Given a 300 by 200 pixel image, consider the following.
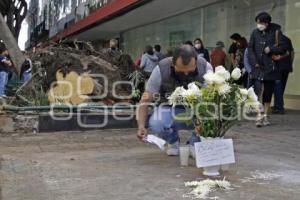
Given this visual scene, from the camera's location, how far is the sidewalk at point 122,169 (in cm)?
493

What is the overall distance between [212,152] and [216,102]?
467 mm

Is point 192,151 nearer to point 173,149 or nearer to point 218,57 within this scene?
point 173,149

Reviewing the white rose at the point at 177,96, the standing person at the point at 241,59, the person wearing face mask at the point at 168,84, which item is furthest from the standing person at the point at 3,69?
the white rose at the point at 177,96

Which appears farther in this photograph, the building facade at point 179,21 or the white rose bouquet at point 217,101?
the building facade at point 179,21

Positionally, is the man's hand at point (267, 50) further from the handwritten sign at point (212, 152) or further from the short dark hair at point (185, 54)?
the handwritten sign at point (212, 152)

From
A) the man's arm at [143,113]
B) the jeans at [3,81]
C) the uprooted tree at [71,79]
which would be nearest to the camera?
the man's arm at [143,113]

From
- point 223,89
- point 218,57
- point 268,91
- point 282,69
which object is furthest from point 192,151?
point 218,57

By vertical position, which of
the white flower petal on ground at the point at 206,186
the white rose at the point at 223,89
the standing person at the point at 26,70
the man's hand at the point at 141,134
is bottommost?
the white flower petal on ground at the point at 206,186

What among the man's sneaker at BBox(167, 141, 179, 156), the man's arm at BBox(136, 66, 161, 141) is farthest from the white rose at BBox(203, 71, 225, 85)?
the man's sneaker at BBox(167, 141, 179, 156)

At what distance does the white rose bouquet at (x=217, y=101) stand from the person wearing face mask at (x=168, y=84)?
1.17 ft

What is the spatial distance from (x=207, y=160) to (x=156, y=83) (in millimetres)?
1086

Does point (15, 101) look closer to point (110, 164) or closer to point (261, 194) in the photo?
point (110, 164)

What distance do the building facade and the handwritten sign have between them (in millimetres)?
7105

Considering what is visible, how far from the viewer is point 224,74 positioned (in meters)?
5.25
